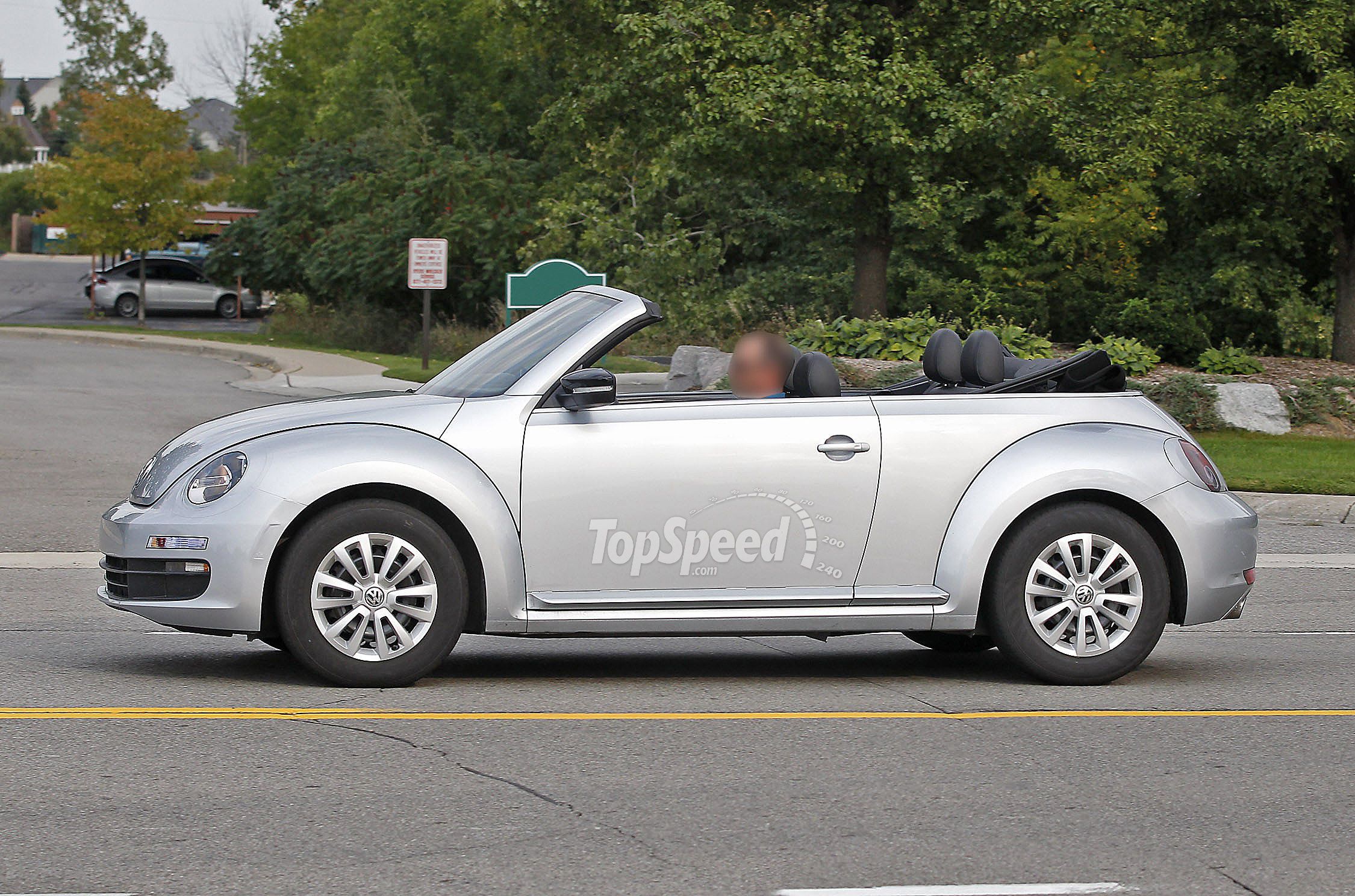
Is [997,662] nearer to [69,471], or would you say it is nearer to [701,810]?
[701,810]

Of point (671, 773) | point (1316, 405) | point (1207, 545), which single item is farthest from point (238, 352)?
point (671, 773)

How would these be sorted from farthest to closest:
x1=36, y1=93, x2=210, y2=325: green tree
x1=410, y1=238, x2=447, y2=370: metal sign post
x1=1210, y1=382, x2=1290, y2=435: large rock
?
x1=36, y1=93, x2=210, y2=325: green tree, x1=410, y1=238, x2=447, y2=370: metal sign post, x1=1210, y1=382, x2=1290, y2=435: large rock

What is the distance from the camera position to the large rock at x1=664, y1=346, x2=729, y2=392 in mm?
20891

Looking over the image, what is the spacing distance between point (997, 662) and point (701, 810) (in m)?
3.03

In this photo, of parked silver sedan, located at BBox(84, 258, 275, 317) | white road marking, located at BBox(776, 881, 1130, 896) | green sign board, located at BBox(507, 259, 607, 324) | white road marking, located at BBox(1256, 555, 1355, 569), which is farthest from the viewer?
parked silver sedan, located at BBox(84, 258, 275, 317)

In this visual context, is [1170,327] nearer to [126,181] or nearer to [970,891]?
[970,891]

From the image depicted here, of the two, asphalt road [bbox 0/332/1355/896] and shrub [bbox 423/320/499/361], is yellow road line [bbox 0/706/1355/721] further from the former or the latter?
shrub [bbox 423/320/499/361]

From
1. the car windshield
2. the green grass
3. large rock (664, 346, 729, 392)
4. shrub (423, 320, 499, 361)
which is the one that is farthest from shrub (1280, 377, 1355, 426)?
shrub (423, 320, 499, 361)

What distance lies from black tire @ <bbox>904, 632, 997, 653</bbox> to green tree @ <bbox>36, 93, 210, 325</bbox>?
120ft

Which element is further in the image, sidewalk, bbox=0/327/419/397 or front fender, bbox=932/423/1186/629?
sidewalk, bbox=0/327/419/397

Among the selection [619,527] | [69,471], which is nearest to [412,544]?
[619,527]

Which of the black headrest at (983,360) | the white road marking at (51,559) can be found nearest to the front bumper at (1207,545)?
the black headrest at (983,360)

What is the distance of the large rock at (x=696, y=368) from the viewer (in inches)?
822

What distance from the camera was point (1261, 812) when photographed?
5.07m
